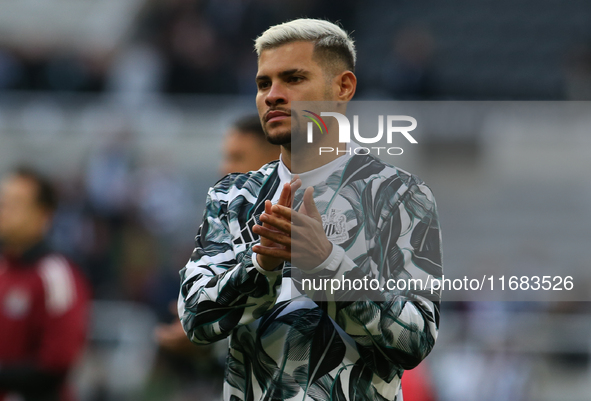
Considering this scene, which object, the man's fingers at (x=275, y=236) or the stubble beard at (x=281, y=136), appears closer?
the man's fingers at (x=275, y=236)

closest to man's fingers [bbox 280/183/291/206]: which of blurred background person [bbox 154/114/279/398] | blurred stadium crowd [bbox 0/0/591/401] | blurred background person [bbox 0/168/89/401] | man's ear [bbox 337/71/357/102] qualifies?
man's ear [bbox 337/71/357/102]

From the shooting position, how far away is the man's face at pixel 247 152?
3.00m

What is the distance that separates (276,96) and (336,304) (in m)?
0.54

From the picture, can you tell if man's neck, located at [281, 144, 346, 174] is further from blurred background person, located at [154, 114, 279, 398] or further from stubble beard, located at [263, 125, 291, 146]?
blurred background person, located at [154, 114, 279, 398]

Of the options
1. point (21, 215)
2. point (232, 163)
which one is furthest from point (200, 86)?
point (232, 163)

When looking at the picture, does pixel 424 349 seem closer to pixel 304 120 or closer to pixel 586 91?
pixel 304 120

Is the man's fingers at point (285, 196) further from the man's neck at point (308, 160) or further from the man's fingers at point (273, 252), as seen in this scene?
the man's neck at point (308, 160)

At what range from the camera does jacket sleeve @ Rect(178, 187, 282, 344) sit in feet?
5.32

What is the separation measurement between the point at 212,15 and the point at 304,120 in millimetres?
8647

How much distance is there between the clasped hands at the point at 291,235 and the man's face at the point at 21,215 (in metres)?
2.74

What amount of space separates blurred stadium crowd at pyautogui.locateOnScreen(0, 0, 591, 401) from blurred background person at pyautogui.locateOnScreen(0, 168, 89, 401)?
909mm

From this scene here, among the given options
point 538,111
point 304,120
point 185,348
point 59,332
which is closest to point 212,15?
point 538,111

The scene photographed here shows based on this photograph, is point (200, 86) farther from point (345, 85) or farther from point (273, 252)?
point (273, 252)

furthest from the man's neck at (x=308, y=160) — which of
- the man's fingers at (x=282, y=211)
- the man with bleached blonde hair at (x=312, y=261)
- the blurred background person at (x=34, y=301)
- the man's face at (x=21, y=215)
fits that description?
the man's face at (x=21, y=215)
